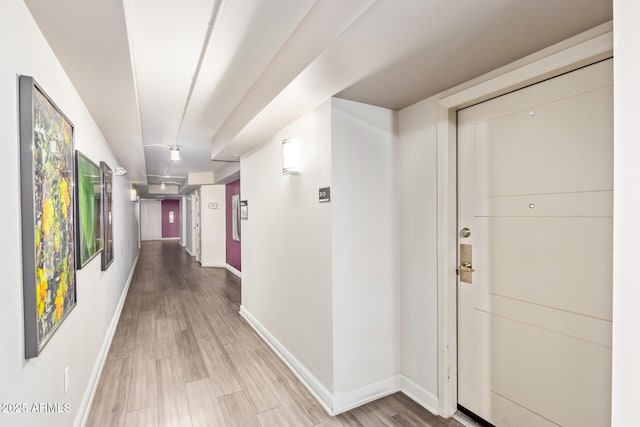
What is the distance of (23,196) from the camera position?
1170 millimetres

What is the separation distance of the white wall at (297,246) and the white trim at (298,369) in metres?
0.04

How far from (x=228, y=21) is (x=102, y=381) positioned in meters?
2.95

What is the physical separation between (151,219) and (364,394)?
16.3 metres

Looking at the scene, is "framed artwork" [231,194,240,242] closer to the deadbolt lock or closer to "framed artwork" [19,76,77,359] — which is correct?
"framed artwork" [19,76,77,359]

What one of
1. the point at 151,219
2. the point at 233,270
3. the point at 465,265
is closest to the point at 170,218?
the point at 151,219

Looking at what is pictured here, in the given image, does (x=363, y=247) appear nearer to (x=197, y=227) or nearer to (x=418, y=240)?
(x=418, y=240)

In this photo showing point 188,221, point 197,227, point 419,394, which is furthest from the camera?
point 188,221

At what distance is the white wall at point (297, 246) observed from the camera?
2330 mm

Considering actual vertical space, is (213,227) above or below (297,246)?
below

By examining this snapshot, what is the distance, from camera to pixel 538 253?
173 centimetres

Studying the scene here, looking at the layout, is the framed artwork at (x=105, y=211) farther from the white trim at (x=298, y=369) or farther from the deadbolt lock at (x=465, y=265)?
the deadbolt lock at (x=465, y=265)

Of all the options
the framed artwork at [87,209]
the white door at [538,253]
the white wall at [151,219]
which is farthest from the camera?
the white wall at [151,219]
